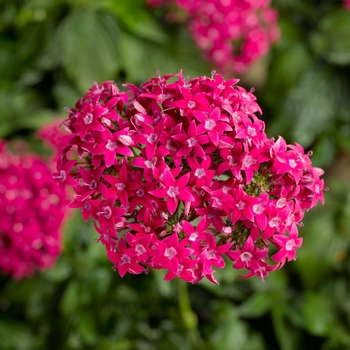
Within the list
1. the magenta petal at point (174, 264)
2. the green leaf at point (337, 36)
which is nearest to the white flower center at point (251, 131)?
the magenta petal at point (174, 264)

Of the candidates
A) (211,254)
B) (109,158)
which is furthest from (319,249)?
(109,158)

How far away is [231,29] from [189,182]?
107 cm

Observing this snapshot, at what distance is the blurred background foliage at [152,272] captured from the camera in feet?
4.94

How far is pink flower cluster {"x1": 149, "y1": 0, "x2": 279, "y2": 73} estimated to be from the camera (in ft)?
5.24

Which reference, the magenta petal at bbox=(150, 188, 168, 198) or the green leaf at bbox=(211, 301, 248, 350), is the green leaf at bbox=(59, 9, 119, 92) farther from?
the magenta petal at bbox=(150, 188, 168, 198)

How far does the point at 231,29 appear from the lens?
1621 millimetres

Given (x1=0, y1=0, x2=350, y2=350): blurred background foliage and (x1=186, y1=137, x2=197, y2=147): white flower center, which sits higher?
(x1=186, y1=137, x2=197, y2=147): white flower center

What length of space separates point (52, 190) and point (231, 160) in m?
0.81

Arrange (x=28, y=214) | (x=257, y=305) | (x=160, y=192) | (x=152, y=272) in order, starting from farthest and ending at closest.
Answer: (x=257, y=305) < (x=152, y=272) < (x=28, y=214) < (x=160, y=192)

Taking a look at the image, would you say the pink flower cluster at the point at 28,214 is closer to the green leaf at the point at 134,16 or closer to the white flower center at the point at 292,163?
the green leaf at the point at 134,16

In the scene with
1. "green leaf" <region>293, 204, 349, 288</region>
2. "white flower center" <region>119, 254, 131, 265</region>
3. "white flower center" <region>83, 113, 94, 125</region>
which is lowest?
"green leaf" <region>293, 204, 349, 288</region>

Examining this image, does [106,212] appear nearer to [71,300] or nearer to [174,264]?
[174,264]

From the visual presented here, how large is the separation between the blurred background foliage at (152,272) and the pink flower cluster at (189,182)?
638 mm

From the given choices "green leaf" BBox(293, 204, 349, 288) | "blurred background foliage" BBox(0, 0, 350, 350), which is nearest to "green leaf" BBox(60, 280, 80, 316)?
"blurred background foliage" BBox(0, 0, 350, 350)
